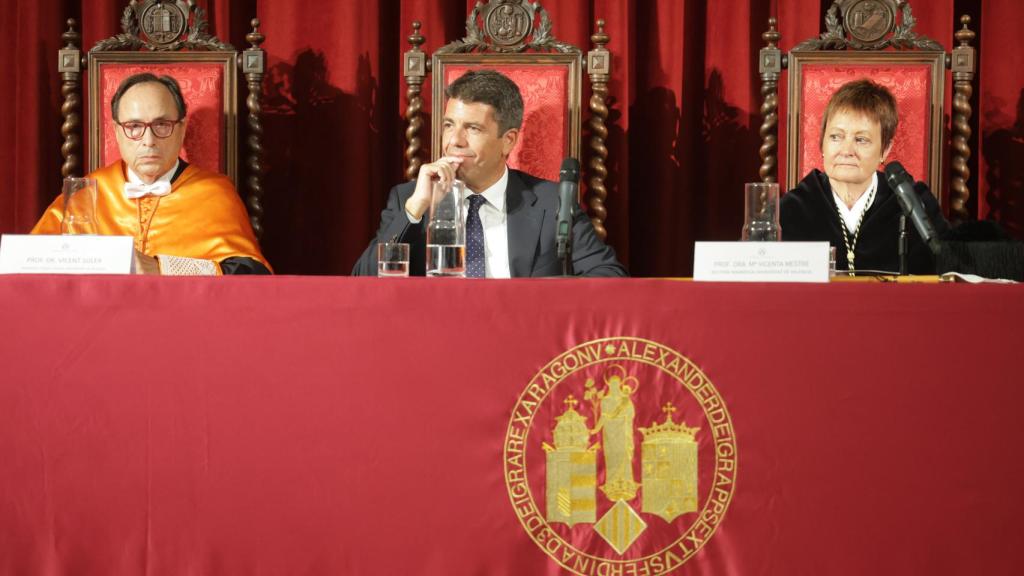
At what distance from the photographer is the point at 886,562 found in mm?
1643

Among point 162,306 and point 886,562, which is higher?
point 162,306

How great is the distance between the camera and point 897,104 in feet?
9.93

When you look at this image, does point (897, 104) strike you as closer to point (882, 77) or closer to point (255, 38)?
point (882, 77)

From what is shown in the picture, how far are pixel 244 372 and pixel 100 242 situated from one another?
396 mm

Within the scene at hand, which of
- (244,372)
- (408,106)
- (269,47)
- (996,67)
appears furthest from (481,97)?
(996,67)

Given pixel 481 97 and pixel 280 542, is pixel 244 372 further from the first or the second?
pixel 481 97

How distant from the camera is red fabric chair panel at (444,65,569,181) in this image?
3.05m

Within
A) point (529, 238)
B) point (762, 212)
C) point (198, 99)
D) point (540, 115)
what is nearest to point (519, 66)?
point (540, 115)

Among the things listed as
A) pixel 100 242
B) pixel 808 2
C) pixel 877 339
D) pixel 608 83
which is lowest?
pixel 877 339

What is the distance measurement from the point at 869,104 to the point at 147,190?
202cm

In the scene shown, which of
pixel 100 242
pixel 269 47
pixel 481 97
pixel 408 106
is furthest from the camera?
pixel 269 47

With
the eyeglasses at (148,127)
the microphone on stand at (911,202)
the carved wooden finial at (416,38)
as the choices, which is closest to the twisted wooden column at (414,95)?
the carved wooden finial at (416,38)

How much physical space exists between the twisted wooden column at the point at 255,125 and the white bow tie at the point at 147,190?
312mm

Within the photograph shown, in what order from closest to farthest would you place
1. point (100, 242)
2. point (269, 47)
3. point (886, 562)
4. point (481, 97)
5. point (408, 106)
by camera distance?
point (886, 562) < point (100, 242) < point (481, 97) < point (408, 106) < point (269, 47)
